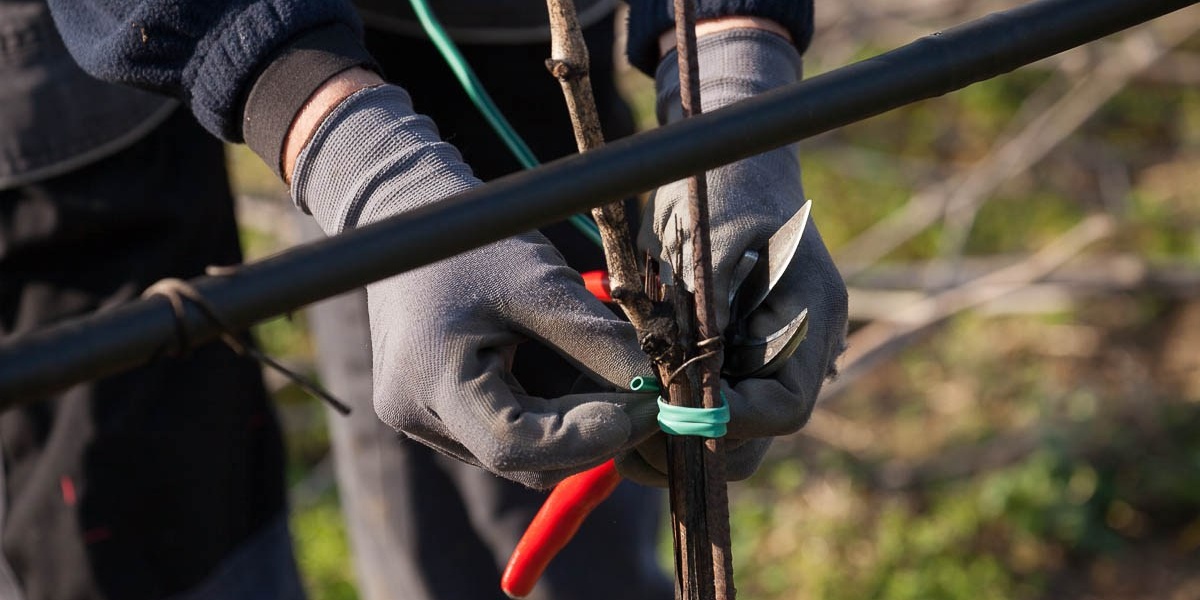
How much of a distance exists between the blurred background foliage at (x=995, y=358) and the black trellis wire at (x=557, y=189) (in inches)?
64.2

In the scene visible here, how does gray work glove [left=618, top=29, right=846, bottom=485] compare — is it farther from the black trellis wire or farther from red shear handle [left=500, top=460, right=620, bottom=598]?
the black trellis wire

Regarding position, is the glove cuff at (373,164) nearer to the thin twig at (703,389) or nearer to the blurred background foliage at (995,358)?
the thin twig at (703,389)

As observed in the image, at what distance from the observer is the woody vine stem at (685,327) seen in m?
0.93

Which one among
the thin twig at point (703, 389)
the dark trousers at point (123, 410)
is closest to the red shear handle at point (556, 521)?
the thin twig at point (703, 389)

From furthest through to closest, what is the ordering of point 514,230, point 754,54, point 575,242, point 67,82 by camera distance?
point 575,242 < point 67,82 < point 754,54 < point 514,230

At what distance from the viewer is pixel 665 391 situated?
3.18 ft

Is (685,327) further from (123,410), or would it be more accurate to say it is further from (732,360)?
(123,410)

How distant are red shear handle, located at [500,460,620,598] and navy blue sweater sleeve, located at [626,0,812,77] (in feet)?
1.56

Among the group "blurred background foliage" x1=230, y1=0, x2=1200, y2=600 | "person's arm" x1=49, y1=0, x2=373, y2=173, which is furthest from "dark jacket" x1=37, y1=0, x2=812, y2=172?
"blurred background foliage" x1=230, y1=0, x2=1200, y2=600

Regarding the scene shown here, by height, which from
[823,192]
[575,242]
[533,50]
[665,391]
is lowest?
[665,391]

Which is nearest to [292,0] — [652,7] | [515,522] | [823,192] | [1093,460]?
[652,7]

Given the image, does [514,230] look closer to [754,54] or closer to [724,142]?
[724,142]

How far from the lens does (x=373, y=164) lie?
40.8 inches

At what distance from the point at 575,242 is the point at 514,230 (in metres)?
0.87
